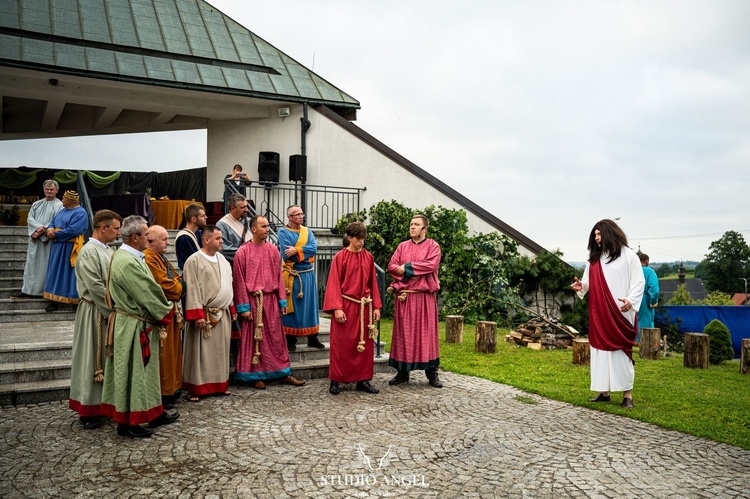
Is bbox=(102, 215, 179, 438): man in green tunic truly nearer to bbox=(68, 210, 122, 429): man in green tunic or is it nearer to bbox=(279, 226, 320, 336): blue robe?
bbox=(68, 210, 122, 429): man in green tunic

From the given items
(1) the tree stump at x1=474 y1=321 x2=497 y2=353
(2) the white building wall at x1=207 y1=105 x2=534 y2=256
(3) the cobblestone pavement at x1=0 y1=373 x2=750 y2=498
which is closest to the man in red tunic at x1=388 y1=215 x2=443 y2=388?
(3) the cobblestone pavement at x1=0 y1=373 x2=750 y2=498

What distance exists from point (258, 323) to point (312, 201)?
9562mm

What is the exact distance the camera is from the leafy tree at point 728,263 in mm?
56781

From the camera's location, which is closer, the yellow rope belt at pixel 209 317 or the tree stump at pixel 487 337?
the yellow rope belt at pixel 209 317

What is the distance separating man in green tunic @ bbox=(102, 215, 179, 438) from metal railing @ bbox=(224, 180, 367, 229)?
10.7m

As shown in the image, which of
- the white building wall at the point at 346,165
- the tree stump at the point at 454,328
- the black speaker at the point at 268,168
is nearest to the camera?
the tree stump at the point at 454,328

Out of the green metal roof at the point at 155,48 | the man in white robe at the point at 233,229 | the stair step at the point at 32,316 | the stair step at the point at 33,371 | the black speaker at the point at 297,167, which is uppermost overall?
the green metal roof at the point at 155,48

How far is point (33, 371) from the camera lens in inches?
254

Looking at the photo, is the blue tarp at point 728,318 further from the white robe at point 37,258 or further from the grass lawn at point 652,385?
the white robe at point 37,258

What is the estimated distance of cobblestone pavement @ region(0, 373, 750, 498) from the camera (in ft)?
13.6

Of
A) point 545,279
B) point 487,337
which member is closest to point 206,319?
point 487,337

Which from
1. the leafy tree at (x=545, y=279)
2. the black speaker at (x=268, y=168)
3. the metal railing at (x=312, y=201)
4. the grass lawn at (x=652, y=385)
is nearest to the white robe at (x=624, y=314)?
the grass lawn at (x=652, y=385)

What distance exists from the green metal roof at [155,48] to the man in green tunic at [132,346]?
9.96 metres

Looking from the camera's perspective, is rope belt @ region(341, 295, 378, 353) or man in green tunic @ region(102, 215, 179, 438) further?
rope belt @ region(341, 295, 378, 353)
